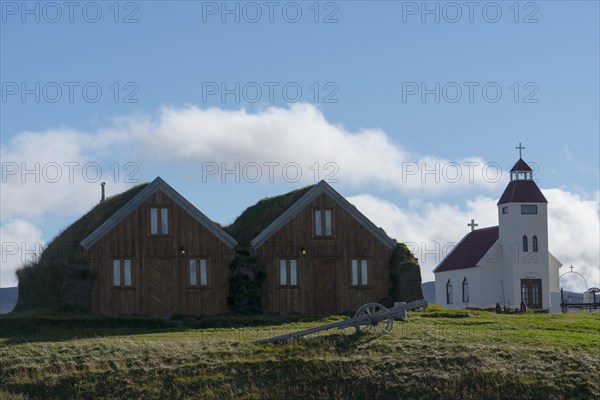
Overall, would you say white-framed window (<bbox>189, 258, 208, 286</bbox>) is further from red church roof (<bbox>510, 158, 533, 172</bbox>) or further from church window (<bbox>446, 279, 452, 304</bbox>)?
church window (<bbox>446, 279, 452, 304</bbox>)

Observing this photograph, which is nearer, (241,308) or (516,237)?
(241,308)

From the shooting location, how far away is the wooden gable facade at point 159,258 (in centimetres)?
5128

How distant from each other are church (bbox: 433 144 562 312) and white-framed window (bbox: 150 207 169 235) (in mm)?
32674

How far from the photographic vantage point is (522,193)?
7875 cm

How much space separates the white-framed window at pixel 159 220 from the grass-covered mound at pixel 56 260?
3.11m

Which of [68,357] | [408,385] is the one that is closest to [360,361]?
[408,385]

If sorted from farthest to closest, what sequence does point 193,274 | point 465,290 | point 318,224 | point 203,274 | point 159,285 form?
point 465,290
point 318,224
point 203,274
point 193,274
point 159,285

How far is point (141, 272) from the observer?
51.8 meters

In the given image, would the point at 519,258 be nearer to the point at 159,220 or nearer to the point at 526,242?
the point at 526,242

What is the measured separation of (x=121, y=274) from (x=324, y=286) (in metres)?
9.36

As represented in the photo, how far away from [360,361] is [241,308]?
1606 centimetres

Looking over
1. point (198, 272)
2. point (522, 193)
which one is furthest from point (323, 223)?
point (522, 193)

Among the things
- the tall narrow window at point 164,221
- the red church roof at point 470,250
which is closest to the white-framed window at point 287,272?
the tall narrow window at point 164,221

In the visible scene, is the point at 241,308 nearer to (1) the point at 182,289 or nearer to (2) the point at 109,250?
(1) the point at 182,289
